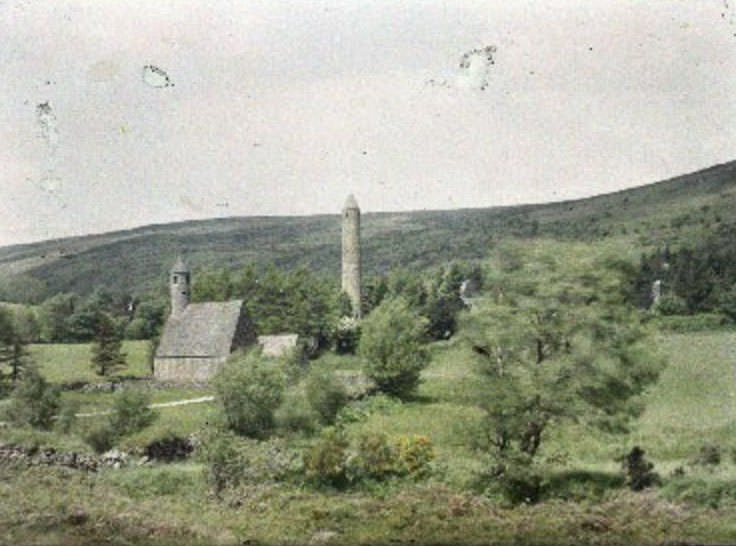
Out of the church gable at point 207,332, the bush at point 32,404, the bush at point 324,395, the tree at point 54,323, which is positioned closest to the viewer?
the bush at point 32,404

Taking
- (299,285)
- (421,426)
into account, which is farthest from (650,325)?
(299,285)

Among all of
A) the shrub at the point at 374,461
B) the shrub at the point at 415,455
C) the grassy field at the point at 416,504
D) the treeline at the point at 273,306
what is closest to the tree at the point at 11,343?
the treeline at the point at 273,306

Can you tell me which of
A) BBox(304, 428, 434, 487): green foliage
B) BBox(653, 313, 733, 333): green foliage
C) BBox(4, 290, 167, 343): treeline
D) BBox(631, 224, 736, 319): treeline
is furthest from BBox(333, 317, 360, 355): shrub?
BBox(304, 428, 434, 487): green foliage

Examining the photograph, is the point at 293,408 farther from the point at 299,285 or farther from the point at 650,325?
the point at 299,285

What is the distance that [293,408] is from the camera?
3791 cm

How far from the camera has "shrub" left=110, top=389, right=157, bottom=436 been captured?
3488cm

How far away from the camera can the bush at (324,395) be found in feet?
132

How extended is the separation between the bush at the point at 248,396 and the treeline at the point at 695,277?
33.0 meters

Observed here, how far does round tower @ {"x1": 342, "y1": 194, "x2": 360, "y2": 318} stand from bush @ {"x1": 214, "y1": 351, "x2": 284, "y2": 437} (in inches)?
2167

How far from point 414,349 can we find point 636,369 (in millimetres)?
24749

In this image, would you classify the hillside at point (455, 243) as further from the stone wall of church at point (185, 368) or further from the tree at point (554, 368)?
the tree at point (554, 368)

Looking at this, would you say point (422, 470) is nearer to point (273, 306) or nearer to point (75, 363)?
point (75, 363)

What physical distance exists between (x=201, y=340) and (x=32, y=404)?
29.6 m

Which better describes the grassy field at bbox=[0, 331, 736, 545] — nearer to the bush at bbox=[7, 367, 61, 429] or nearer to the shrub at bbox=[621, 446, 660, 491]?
the shrub at bbox=[621, 446, 660, 491]
